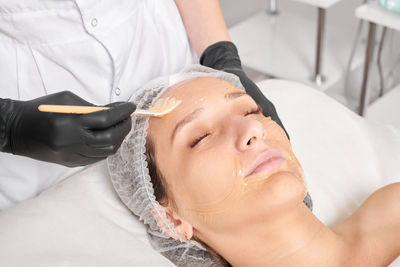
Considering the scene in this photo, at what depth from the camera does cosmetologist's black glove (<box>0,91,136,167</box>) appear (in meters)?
1.17

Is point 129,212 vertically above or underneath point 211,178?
underneath

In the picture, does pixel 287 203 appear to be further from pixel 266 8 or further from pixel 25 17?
pixel 266 8

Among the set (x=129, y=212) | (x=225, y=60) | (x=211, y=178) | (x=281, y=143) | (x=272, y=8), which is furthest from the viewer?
(x=272, y=8)

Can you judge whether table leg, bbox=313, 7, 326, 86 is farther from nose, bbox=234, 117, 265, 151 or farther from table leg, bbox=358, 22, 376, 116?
nose, bbox=234, 117, 265, 151

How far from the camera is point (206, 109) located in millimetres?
1355

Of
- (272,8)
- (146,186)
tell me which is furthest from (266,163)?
(272,8)

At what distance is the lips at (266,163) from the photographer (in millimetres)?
1273

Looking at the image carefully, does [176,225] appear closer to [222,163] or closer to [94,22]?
[222,163]

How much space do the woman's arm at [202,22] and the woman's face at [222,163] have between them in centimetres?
39

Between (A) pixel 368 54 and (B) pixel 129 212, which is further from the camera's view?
(A) pixel 368 54

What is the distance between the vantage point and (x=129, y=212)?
4.95 ft

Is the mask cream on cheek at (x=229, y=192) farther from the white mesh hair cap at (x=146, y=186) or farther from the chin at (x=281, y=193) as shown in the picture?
the white mesh hair cap at (x=146, y=186)

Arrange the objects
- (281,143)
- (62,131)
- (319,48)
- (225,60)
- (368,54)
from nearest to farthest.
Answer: (62,131) < (281,143) < (225,60) < (368,54) < (319,48)

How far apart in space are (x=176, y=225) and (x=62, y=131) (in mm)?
406
